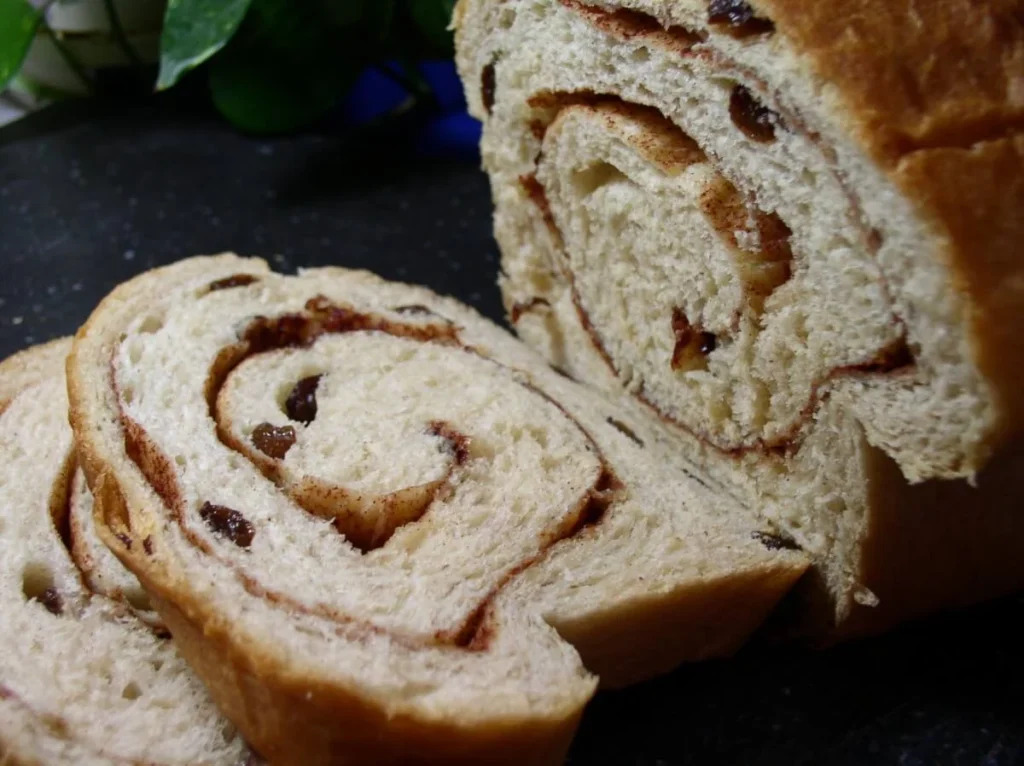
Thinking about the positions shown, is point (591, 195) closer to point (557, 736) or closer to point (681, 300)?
point (681, 300)

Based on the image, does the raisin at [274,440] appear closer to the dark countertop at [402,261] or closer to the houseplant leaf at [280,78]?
the dark countertop at [402,261]

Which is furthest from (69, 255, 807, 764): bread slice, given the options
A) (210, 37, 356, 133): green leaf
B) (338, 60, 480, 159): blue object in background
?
(338, 60, 480, 159): blue object in background

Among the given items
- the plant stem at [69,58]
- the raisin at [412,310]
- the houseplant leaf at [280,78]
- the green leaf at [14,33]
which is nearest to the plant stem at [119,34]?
the plant stem at [69,58]

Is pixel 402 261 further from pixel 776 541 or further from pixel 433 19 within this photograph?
pixel 776 541

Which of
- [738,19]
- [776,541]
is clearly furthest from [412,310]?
[738,19]

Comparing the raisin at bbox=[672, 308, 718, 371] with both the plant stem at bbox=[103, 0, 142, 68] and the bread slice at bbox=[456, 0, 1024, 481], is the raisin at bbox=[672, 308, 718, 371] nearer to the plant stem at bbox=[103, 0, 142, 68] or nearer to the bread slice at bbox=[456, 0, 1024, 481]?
the bread slice at bbox=[456, 0, 1024, 481]
